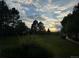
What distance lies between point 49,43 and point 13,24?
0.45m

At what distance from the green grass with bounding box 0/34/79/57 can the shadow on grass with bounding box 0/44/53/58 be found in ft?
0.13

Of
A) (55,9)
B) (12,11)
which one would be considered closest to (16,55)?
(12,11)

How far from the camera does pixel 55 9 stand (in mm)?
2717

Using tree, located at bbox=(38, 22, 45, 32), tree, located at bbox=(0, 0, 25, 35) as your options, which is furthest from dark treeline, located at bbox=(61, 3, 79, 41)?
tree, located at bbox=(0, 0, 25, 35)

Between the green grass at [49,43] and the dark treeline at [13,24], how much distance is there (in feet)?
0.22

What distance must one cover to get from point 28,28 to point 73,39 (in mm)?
506

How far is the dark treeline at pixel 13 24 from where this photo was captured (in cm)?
270

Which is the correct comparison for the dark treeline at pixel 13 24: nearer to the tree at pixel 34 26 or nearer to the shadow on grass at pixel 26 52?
the tree at pixel 34 26

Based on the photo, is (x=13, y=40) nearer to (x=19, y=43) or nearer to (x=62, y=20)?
(x=19, y=43)

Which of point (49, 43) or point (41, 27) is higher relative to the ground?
point (41, 27)

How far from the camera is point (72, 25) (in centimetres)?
269

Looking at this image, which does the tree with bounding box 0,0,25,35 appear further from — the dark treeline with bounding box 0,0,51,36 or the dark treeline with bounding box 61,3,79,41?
the dark treeline with bounding box 61,3,79,41

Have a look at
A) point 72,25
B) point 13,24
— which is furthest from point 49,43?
point 13,24

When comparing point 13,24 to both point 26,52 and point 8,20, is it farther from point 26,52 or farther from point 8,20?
point 26,52
